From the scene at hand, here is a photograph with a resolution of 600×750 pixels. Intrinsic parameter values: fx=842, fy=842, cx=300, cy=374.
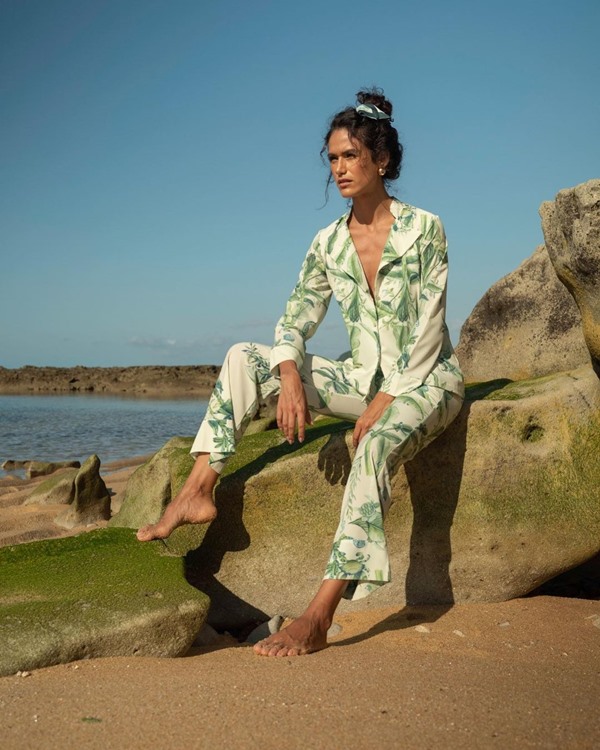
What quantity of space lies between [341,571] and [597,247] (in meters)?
1.81

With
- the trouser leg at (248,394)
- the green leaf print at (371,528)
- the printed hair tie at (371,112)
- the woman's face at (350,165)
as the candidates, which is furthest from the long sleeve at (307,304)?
the green leaf print at (371,528)

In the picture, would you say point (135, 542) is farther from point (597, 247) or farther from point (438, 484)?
point (597, 247)

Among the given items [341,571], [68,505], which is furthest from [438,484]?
[68,505]

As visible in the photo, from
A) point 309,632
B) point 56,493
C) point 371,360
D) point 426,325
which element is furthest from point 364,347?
point 56,493

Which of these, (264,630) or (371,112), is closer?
(264,630)

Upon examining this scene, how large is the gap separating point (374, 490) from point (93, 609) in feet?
4.02

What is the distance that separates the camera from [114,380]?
3091cm

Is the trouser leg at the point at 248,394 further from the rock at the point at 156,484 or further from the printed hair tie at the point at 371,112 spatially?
the printed hair tie at the point at 371,112

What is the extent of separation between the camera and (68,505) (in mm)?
7438

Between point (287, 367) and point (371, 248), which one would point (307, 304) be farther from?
point (287, 367)

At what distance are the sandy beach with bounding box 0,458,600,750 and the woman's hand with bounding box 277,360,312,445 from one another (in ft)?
3.22

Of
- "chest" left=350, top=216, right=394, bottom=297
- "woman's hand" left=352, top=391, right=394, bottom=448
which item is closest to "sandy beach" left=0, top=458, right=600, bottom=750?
"woman's hand" left=352, top=391, right=394, bottom=448

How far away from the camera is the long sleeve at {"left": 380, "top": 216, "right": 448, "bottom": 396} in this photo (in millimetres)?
3893

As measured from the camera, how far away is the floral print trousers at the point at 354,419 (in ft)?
11.3
